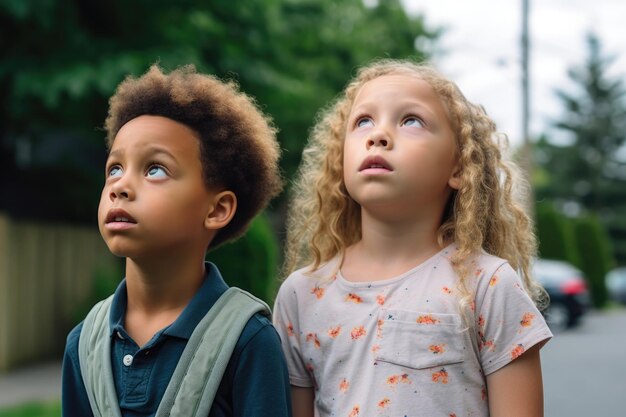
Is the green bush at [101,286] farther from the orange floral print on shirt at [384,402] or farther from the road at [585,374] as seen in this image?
the orange floral print on shirt at [384,402]

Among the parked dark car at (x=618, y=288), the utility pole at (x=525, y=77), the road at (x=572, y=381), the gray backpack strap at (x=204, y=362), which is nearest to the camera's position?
the gray backpack strap at (x=204, y=362)

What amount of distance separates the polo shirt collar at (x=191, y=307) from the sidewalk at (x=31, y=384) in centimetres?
598

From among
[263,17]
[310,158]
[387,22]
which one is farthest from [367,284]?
[387,22]

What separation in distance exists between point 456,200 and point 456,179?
0.21 ft

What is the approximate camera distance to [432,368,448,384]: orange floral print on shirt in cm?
230

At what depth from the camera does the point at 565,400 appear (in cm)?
896

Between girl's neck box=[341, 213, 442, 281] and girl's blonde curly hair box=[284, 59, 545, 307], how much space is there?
0.05m

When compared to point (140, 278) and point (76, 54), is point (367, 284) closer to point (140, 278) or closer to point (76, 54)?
point (140, 278)

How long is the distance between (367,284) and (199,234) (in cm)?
50

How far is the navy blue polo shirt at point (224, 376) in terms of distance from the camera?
7.25 ft

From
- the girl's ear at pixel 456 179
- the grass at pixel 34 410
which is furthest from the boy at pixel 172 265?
the grass at pixel 34 410

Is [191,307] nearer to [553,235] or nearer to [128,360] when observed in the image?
[128,360]

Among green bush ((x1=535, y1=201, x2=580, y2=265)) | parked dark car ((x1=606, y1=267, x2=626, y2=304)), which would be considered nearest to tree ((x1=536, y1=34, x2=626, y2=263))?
parked dark car ((x1=606, y1=267, x2=626, y2=304))

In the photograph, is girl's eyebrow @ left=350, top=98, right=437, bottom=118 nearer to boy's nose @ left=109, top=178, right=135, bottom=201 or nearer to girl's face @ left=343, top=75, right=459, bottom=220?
girl's face @ left=343, top=75, right=459, bottom=220
